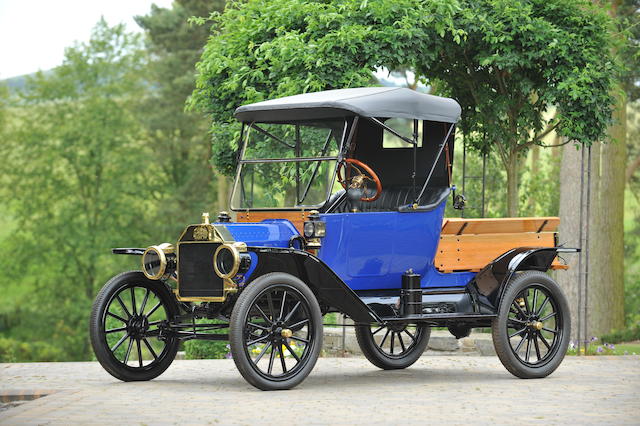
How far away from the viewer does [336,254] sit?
920 cm

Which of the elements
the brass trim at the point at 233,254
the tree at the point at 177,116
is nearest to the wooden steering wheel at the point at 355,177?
the brass trim at the point at 233,254

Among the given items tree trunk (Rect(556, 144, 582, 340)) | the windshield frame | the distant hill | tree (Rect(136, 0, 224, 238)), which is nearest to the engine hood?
the windshield frame

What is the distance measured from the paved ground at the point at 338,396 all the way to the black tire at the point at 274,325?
17 centimetres

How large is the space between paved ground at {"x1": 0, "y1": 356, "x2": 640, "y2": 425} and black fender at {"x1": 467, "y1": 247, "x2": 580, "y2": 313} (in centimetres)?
79

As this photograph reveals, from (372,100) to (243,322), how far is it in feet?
8.23

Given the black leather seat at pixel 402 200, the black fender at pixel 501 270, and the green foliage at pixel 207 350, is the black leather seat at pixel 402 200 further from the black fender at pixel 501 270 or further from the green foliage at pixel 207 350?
the green foliage at pixel 207 350

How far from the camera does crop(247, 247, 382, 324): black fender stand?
8812mm

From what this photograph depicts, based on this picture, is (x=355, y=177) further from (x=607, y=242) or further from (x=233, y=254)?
(x=607, y=242)

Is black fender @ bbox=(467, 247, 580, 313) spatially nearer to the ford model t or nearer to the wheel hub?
the ford model t

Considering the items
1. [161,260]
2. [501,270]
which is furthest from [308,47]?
[161,260]

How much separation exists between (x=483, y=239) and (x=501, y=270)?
0.36 metres

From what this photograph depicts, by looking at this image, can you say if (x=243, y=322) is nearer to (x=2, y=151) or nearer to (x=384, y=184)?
(x=384, y=184)

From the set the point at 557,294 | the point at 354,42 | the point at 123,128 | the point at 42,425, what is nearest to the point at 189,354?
the point at 354,42

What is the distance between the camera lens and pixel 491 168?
23.1m
